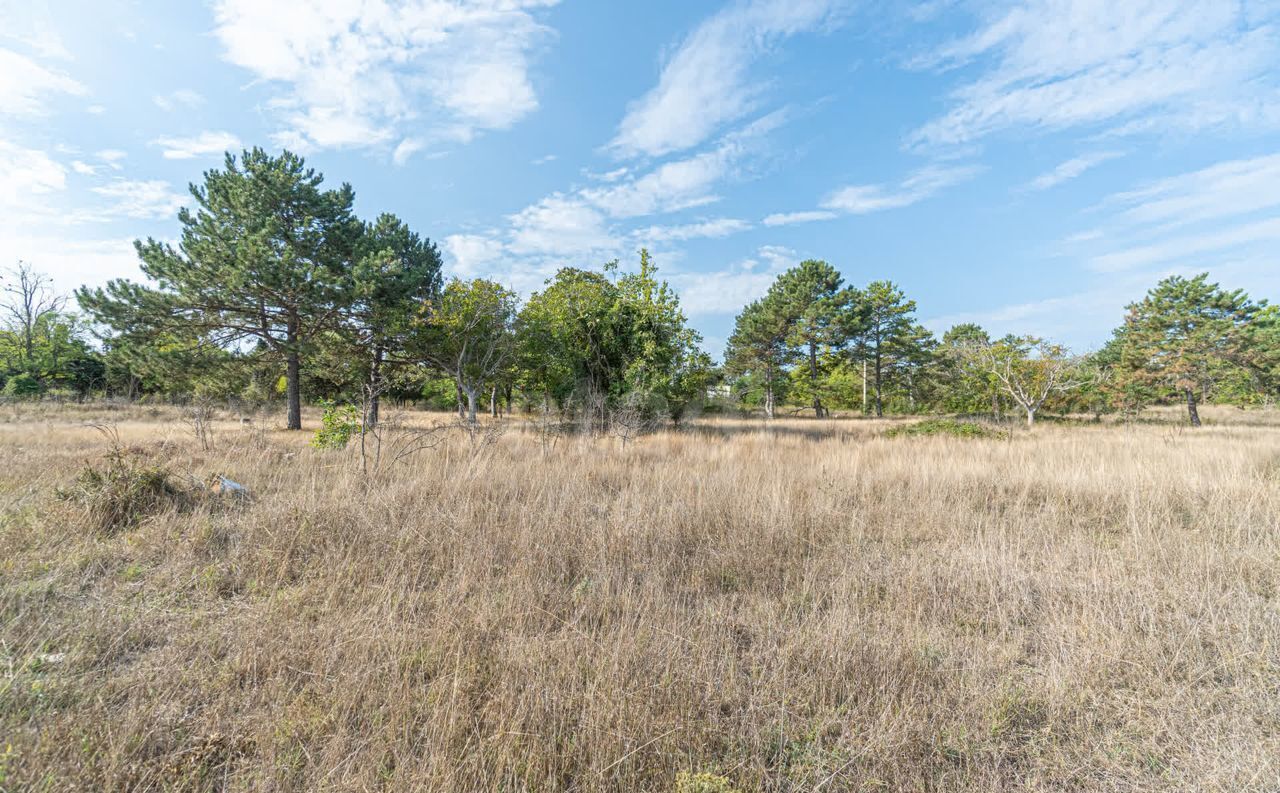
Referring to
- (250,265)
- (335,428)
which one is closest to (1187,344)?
(335,428)

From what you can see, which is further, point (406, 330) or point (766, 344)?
point (766, 344)

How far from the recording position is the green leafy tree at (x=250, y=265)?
15.1 metres

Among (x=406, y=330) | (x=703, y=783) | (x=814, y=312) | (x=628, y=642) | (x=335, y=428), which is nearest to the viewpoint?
(x=703, y=783)

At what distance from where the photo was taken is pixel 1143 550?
3873 millimetres

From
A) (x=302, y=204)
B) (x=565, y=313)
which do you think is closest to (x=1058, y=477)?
(x=565, y=313)

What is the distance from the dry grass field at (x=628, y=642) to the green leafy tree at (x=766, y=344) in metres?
26.3

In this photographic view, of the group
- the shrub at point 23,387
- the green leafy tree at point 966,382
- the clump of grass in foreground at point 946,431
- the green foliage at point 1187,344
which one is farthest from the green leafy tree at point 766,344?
the shrub at point 23,387

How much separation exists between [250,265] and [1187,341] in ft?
141

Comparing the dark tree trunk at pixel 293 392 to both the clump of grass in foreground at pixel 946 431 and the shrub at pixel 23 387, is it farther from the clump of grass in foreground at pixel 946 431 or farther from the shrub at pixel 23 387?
the clump of grass in foreground at pixel 946 431

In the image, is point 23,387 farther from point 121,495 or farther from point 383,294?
point 121,495

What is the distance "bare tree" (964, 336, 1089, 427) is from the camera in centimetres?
2127

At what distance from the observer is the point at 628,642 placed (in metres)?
2.34

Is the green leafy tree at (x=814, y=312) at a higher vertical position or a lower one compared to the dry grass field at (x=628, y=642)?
higher

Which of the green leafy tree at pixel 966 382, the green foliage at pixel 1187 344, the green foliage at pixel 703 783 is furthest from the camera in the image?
the green leafy tree at pixel 966 382
